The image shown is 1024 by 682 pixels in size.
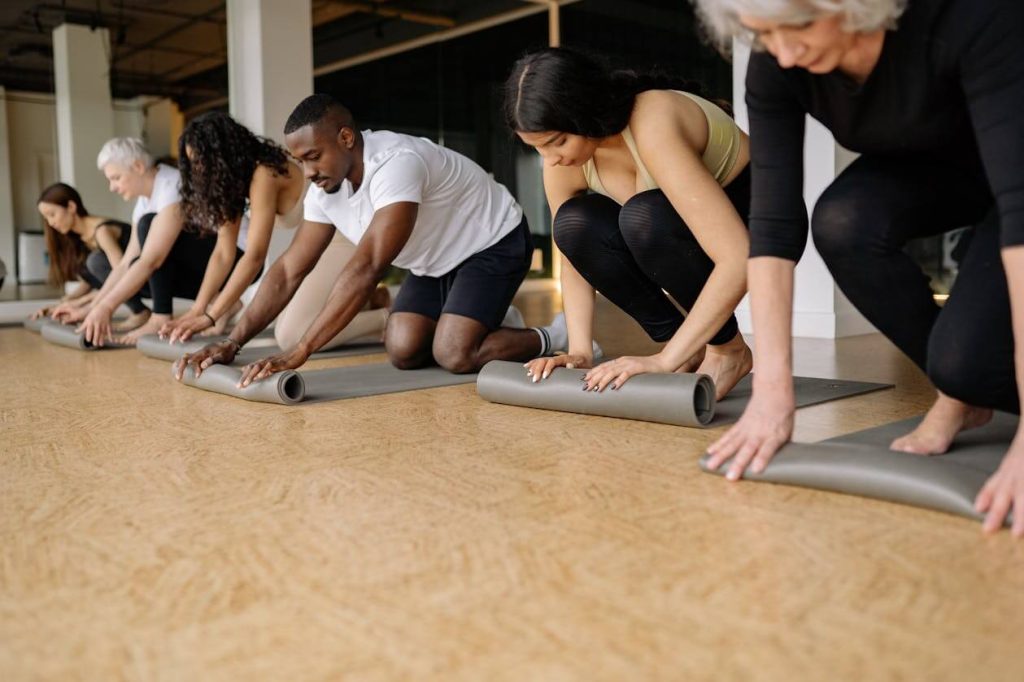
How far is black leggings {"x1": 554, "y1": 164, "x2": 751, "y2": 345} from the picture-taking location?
2.11 meters

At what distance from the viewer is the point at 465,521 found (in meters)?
1.31

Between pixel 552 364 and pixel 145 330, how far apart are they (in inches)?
101

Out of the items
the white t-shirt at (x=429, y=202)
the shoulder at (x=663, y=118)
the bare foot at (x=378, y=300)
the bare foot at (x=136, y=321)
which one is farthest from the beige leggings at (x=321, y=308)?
the shoulder at (x=663, y=118)

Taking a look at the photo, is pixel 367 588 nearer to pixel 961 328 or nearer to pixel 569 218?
pixel 961 328

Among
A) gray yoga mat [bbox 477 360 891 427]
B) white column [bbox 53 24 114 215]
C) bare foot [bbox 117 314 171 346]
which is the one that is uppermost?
white column [bbox 53 24 114 215]

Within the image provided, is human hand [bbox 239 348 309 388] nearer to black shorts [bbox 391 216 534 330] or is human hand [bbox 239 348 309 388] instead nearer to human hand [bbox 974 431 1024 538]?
black shorts [bbox 391 216 534 330]

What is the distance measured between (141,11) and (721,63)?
12.7 ft

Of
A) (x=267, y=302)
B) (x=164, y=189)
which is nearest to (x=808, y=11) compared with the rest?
(x=267, y=302)

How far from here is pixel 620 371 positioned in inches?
77.9

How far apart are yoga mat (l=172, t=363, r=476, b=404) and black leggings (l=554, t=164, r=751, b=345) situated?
1.87 ft

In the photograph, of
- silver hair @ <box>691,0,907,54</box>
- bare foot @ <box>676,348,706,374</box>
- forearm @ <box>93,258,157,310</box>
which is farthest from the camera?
forearm @ <box>93,258,157,310</box>

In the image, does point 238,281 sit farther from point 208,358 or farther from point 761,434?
point 761,434

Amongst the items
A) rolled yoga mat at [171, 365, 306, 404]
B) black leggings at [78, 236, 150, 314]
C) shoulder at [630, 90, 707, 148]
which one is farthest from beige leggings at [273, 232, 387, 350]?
shoulder at [630, 90, 707, 148]

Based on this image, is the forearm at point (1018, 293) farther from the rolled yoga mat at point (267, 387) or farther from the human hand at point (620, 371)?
the rolled yoga mat at point (267, 387)
